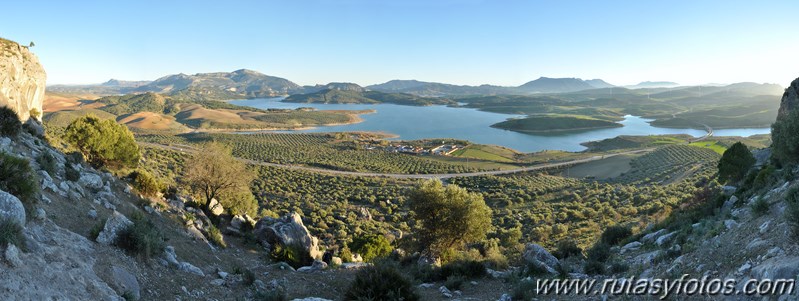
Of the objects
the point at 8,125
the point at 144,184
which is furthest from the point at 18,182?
the point at 144,184

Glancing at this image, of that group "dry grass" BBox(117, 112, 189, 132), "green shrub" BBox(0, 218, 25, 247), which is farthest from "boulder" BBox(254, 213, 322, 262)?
"dry grass" BBox(117, 112, 189, 132)

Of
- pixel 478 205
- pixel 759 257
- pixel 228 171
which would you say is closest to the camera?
pixel 759 257

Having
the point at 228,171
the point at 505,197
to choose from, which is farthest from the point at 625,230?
the point at 505,197

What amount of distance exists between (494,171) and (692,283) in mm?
69883

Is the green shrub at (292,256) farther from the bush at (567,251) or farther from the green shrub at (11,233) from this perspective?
the bush at (567,251)

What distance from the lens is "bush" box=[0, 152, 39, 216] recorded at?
8070 millimetres

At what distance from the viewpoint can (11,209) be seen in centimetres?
679

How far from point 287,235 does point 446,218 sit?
780 centimetres


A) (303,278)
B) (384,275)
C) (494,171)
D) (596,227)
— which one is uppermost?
(384,275)

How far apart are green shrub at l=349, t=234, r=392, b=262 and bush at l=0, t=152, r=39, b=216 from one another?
47.6ft

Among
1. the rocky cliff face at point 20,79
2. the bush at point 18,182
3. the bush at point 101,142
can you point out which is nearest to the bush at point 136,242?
the bush at point 18,182

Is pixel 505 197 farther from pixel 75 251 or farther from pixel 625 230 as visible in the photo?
pixel 75 251

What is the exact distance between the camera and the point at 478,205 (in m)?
19.9

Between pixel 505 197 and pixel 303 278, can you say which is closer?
pixel 303 278
